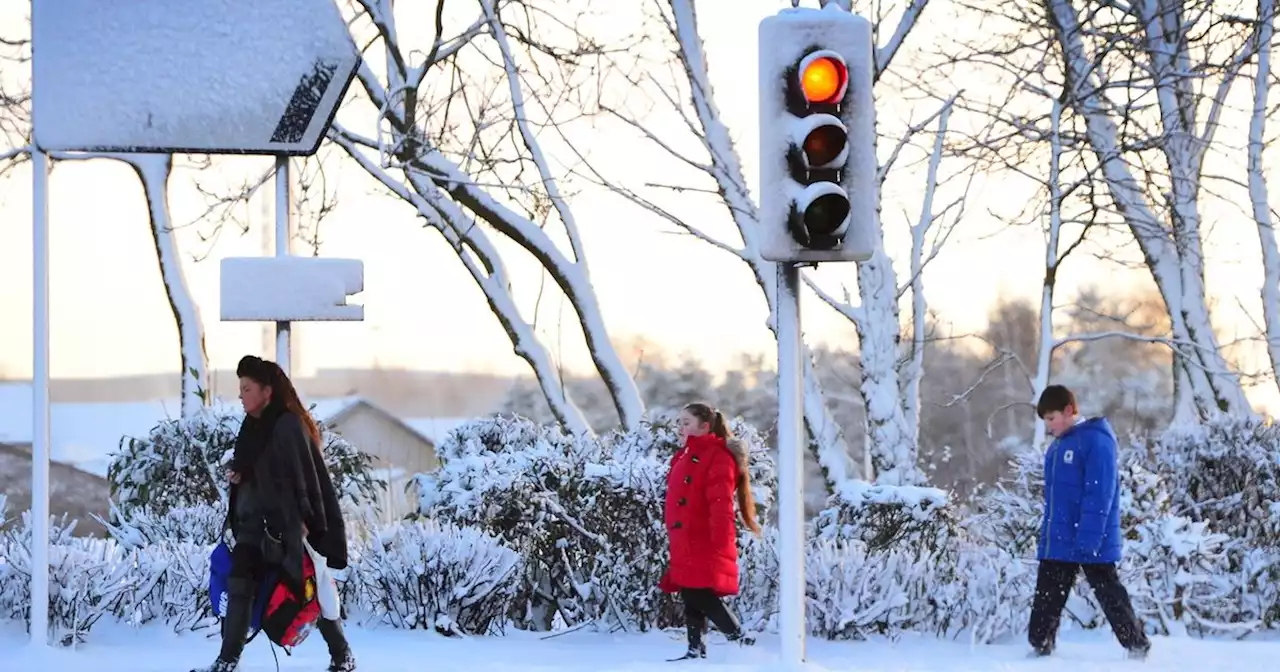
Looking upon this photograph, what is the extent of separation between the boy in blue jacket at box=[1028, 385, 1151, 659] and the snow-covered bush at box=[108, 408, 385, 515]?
508 cm

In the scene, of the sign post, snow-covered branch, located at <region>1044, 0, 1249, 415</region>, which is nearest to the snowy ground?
the sign post

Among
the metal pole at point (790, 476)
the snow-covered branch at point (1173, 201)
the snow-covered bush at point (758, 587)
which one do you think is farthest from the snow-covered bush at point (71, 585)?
the snow-covered branch at point (1173, 201)

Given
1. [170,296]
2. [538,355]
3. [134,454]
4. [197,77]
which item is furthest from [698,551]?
[170,296]

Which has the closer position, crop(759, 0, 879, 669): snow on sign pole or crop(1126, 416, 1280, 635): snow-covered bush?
crop(759, 0, 879, 669): snow on sign pole

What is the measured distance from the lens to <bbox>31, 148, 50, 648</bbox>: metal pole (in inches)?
356

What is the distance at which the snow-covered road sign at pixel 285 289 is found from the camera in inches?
369

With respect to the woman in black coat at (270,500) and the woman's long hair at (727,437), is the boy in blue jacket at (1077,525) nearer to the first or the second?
the woman's long hair at (727,437)

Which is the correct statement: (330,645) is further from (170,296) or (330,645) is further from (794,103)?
(170,296)

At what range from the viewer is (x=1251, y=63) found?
54.5 feet

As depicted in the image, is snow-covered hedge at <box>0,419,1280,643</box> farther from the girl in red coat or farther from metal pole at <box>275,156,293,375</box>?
metal pole at <box>275,156,293,375</box>

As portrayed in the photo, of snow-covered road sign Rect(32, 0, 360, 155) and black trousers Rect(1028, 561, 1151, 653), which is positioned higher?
snow-covered road sign Rect(32, 0, 360, 155)

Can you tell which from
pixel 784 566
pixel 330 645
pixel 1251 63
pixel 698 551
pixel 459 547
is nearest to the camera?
pixel 784 566

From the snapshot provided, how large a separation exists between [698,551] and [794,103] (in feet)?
9.49

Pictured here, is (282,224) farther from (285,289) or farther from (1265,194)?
(1265,194)
